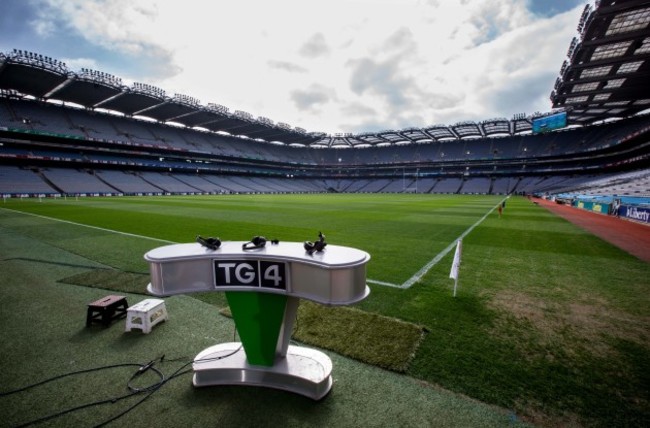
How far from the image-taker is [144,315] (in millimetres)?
4184

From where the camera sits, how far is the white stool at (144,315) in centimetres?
420

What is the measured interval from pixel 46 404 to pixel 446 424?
3.83 m

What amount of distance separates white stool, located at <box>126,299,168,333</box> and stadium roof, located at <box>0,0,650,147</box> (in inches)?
1312

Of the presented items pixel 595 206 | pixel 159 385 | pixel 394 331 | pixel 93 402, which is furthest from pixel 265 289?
pixel 595 206

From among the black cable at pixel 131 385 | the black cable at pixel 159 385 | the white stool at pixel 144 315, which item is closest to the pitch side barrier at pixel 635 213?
the black cable at pixel 159 385

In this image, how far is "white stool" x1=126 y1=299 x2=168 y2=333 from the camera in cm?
420

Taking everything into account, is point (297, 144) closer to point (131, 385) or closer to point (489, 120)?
point (489, 120)

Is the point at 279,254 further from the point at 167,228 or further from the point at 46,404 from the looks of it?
the point at 167,228

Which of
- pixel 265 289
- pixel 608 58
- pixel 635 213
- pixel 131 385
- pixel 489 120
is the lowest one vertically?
pixel 131 385

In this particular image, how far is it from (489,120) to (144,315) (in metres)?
71.7

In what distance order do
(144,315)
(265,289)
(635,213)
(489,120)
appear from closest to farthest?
(265,289) < (144,315) < (635,213) < (489,120)

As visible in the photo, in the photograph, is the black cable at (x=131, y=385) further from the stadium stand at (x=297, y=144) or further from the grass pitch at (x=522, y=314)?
the stadium stand at (x=297, y=144)

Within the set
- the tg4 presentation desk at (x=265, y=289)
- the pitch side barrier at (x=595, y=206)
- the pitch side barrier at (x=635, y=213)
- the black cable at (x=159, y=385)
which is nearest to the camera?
the tg4 presentation desk at (x=265, y=289)

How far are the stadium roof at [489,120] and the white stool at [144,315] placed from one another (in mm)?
33337
